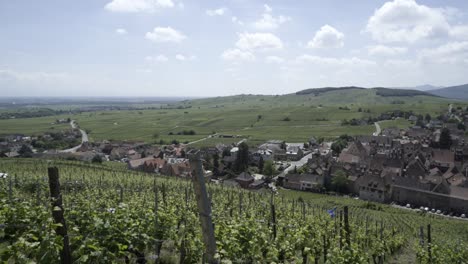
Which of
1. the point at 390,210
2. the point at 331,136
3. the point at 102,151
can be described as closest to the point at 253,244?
the point at 390,210

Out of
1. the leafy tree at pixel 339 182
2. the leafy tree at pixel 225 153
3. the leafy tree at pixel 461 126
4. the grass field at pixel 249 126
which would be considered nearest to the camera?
the leafy tree at pixel 339 182

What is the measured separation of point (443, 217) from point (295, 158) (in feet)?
156

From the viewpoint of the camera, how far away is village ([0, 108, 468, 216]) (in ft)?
202

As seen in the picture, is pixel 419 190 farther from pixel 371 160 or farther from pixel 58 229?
pixel 58 229

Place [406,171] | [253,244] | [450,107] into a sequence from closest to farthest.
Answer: [253,244] → [406,171] → [450,107]

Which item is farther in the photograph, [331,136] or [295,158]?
[331,136]

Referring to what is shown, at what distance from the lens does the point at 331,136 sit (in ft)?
394

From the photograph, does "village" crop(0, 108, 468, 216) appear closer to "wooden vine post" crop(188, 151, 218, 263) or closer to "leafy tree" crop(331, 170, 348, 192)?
"leafy tree" crop(331, 170, 348, 192)

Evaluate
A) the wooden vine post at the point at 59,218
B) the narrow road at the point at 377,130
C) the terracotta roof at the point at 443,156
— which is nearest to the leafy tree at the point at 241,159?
the terracotta roof at the point at 443,156

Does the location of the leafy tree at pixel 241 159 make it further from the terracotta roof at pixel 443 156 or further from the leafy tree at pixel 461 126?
the leafy tree at pixel 461 126

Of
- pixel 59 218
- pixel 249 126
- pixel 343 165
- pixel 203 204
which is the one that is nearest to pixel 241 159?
pixel 343 165

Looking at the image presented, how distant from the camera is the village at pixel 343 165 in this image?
61531 millimetres

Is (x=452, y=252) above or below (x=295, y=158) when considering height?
above

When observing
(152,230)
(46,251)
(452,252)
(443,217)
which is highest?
(46,251)
